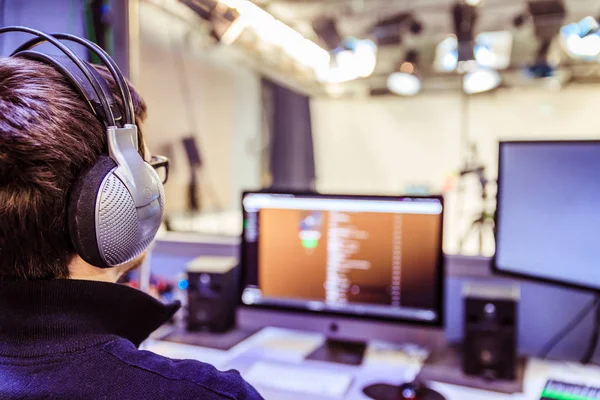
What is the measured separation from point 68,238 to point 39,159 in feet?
0.36

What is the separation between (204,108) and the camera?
5.42 m

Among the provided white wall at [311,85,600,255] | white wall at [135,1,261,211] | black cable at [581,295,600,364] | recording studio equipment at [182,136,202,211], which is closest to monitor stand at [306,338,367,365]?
black cable at [581,295,600,364]

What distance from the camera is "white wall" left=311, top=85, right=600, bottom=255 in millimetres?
7137

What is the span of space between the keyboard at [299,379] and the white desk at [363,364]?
22mm

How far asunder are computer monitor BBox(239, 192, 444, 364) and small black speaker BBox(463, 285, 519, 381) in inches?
3.7

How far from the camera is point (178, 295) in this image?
1814 mm

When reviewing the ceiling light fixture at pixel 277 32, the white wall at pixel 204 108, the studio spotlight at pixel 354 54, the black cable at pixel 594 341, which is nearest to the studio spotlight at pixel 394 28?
the studio spotlight at pixel 354 54

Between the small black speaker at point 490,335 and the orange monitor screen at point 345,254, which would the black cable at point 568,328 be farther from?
the orange monitor screen at point 345,254

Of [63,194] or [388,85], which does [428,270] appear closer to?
[63,194]

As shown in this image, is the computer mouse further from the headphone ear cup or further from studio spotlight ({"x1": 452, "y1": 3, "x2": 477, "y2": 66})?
studio spotlight ({"x1": 452, "y1": 3, "x2": 477, "y2": 66})

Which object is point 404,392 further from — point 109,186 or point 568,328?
point 109,186

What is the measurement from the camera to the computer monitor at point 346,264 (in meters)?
1.46

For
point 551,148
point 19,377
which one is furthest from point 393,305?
point 19,377

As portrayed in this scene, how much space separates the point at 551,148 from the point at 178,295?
125 centimetres
